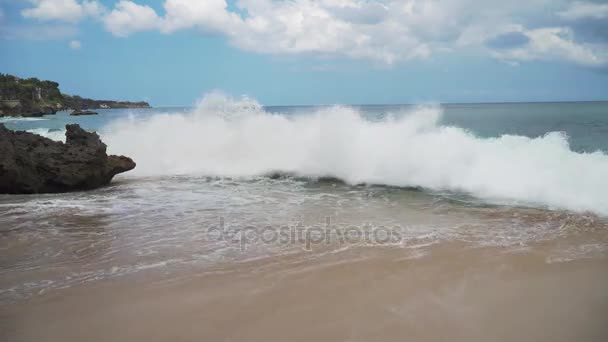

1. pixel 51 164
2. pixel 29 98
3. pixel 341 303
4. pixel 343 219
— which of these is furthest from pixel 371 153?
pixel 29 98

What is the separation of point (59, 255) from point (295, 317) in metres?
3.10

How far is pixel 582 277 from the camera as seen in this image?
407 centimetres

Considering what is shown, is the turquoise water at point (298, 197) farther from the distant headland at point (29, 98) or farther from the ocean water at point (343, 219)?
the distant headland at point (29, 98)

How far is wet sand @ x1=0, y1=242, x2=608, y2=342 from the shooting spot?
3029mm

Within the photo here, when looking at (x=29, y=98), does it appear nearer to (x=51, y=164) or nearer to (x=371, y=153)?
(x=51, y=164)

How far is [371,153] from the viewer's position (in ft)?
37.1

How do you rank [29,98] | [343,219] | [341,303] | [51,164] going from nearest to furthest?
[341,303], [343,219], [51,164], [29,98]

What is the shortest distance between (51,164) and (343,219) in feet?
22.7

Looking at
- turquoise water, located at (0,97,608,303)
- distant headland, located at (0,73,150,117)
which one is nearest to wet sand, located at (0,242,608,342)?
turquoise water, located at (0,97,608,303)

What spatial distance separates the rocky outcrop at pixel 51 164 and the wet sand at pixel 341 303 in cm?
622

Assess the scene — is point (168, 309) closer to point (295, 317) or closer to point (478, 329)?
point (295, 317)

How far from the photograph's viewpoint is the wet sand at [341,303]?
3029 millimetres

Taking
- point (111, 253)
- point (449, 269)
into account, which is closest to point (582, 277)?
point (449, 269)

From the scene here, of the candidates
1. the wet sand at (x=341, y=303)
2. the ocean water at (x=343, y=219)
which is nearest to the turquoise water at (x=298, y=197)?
the ocean water at (x=343, y=219)
